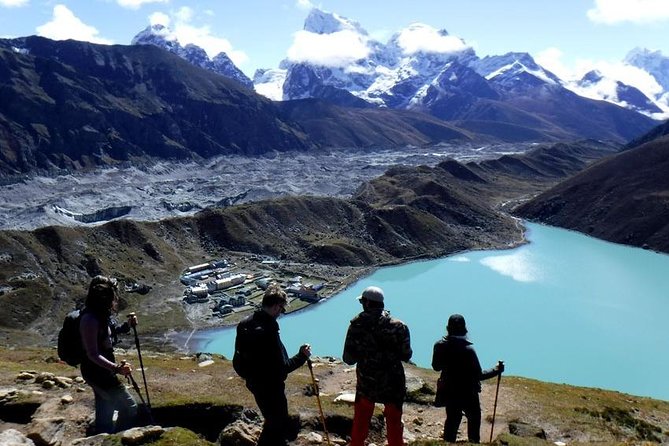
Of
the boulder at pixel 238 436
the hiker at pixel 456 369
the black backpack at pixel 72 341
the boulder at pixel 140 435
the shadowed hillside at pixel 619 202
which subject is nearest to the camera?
the black backpack at pixel 72 341

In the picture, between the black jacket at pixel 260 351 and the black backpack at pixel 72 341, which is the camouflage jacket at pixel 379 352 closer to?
the black jacket at pixel 260 351

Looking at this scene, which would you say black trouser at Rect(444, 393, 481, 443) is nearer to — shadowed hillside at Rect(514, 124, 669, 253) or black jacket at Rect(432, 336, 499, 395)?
black jacket at Rect(432, 336, 499, 395)

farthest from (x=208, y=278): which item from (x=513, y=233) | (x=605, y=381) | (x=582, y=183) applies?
(x=582, y=183)

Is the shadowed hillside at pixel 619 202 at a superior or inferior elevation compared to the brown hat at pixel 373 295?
superior

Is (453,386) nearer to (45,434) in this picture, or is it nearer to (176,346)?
(45,434)

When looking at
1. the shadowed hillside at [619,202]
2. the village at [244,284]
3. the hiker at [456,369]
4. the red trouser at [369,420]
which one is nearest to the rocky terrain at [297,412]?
the hiker at [456,369]

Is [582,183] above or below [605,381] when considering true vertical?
above
